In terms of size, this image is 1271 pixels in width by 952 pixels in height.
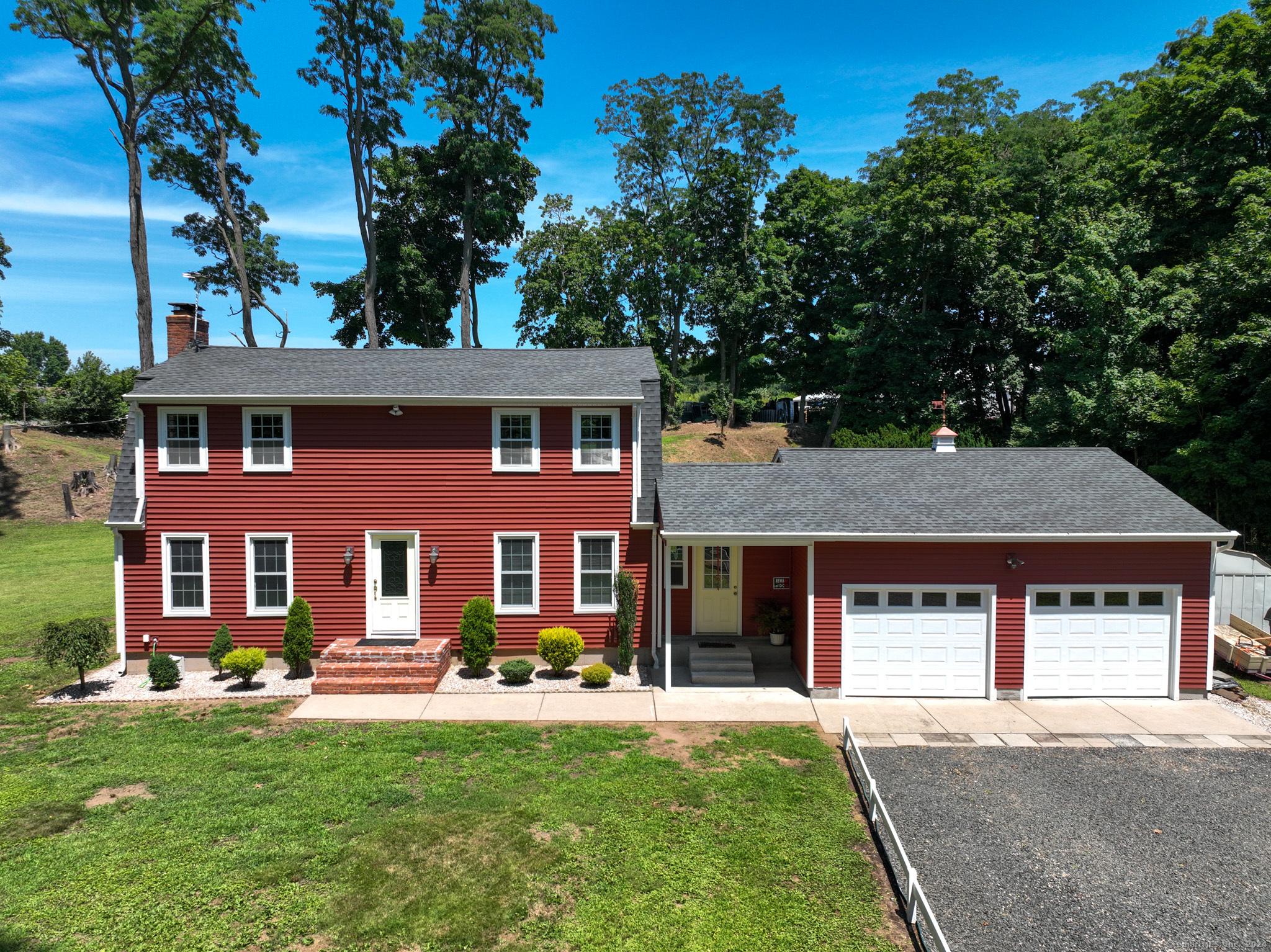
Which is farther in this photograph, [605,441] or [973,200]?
[973,200]

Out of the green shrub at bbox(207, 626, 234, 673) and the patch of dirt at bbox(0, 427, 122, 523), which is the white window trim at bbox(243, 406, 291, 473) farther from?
the patch of dirt at bbox(0, 427, 122, 523)

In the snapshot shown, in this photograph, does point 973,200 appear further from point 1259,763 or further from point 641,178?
point 1259,763

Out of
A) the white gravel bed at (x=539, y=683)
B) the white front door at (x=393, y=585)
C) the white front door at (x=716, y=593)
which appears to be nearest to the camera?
the white gravel bed at (x=539, y=683)

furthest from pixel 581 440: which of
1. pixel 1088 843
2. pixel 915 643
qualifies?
pixel 1088 843

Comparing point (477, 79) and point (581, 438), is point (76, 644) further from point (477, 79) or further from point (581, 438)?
point (477, 79)

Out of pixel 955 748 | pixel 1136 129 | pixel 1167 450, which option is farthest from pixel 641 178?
pixel 955 748

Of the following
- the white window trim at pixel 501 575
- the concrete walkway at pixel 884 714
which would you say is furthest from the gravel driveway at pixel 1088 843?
the white window trim at pixel 501 575

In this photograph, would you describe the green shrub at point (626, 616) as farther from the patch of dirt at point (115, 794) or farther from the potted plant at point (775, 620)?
the patch of dirt at point (115, 794)
